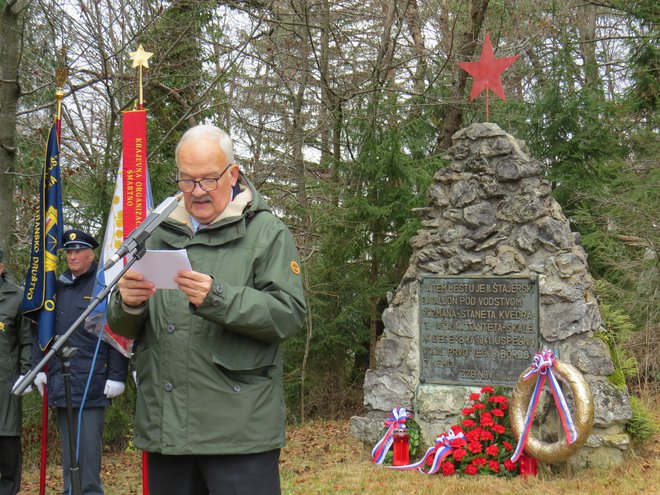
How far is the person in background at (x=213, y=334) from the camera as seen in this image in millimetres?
2154

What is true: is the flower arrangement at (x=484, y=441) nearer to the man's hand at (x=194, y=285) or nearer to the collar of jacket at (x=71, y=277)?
the collar of jacket at (x=71, y=277)

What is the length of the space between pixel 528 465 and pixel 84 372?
127 inches

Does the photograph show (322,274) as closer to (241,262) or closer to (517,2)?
(517,2)

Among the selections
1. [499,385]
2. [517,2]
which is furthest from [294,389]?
[517,2]

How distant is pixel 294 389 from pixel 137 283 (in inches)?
304

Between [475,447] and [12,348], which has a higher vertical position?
[12,348]

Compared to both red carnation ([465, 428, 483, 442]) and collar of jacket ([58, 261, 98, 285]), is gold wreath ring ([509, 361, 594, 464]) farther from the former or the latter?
collar of jacket ([58, 261, 98, 285])

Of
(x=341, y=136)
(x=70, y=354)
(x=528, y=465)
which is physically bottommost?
(x=528, y=465)

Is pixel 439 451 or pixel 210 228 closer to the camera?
pixel 210 228

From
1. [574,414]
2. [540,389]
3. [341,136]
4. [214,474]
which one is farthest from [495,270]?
[341,136]

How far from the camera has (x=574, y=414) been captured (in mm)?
5195

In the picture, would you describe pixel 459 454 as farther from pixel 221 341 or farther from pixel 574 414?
pixel 221 341

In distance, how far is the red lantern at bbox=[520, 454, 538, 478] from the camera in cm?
542

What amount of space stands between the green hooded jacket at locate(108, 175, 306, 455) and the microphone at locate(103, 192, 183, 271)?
0.51 ft
